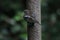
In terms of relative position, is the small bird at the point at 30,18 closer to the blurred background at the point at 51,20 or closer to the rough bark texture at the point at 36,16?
the rough bark texture at the point at 36,16

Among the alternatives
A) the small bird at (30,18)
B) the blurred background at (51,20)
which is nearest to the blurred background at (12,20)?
the blurred background at (51,20)

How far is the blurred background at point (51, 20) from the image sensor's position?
1745mm

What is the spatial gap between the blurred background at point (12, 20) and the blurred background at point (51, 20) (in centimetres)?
23

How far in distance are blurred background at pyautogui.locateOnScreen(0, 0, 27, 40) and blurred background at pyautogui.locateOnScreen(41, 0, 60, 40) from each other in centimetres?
23

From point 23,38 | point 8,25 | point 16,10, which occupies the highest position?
point 16,10

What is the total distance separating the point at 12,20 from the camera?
157cm

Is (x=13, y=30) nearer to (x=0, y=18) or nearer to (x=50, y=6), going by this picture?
(x=0, y=18)

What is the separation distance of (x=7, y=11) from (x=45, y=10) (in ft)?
1.13

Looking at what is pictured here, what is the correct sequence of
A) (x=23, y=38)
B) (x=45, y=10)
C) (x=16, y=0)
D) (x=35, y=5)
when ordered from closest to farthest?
(x=35, y=5)
(x=23, y=38)
(x=16, y=0)
(x=45, y=10)

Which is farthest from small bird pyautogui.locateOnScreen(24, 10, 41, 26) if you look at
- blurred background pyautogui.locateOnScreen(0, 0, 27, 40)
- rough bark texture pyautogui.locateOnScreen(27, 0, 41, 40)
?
Result: blurred background pyautogui.locateOnScreen(0, 0, 27, 40)

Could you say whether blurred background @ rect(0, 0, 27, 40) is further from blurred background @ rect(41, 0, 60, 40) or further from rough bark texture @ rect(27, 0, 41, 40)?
rough bark texture @ rect(27, 0, 41, 40)

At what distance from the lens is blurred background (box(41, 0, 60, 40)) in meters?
1.75

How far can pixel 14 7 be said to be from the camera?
161 cm

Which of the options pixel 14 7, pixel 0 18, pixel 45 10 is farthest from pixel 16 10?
pixel 45 10
